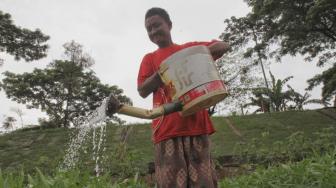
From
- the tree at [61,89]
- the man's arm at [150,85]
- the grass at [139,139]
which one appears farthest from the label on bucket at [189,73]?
the tree at [61,89]

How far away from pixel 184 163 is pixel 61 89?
19.9 m

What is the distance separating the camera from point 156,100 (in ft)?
7.98

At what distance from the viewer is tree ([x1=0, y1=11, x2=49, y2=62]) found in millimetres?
12305

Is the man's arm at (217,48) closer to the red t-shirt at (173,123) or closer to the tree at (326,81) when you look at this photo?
the red t-shirt at (173,123)

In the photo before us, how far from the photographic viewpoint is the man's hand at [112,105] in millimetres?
2090

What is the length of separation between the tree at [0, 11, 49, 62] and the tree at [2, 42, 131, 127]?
8.06 m

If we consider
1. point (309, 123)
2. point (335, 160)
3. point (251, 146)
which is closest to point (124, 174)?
→ point (251, 146)

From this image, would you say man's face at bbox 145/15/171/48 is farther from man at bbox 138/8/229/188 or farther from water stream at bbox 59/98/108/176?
water stream at bbox 59/98/108/176

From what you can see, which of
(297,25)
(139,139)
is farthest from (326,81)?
(139,139)

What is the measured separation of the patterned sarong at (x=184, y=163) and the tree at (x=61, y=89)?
1842 cm

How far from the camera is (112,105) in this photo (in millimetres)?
2100

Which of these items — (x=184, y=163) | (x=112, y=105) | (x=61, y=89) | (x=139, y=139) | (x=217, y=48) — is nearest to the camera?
(x=112, y=105)

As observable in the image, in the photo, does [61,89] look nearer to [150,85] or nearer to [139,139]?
[139,139]

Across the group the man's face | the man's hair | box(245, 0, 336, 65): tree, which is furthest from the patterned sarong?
box(245, 0, 336, 65): tree
